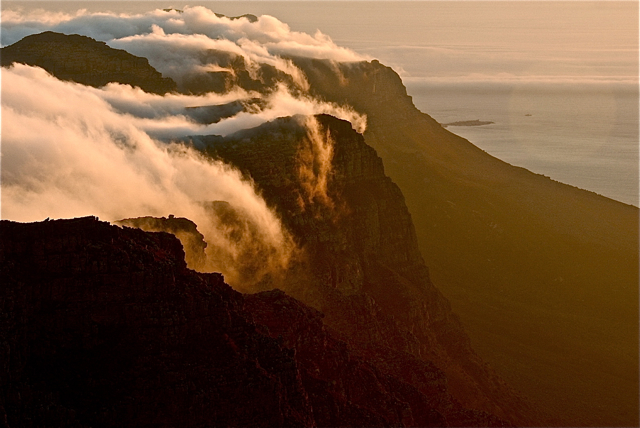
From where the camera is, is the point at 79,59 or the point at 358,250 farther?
the point at 79,59

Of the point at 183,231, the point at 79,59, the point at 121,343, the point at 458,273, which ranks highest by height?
the point at 79,59

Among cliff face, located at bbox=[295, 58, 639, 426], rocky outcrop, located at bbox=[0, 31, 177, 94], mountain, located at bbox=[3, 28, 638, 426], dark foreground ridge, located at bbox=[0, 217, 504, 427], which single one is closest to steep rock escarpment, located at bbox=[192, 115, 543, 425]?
mountain, located at bbox=[3, 28, 638, 426]

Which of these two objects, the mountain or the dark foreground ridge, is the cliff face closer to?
the mountain

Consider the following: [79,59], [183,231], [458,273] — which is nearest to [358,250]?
[183,231]

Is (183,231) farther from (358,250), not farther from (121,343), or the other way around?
(121,343)

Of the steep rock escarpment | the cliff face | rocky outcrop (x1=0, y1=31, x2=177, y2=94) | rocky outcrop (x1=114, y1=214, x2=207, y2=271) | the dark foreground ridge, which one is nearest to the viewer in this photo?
the dark foreground ridge

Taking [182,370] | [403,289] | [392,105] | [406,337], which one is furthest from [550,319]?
[182,370]

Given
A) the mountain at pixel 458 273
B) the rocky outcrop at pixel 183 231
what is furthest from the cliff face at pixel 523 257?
the rocky outcrop at pixel 183 231
